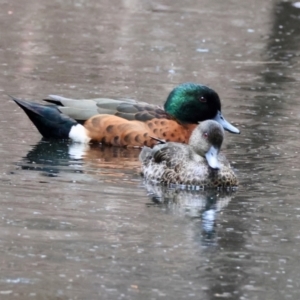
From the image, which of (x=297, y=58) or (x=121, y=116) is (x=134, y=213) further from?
(x=297, y=58)

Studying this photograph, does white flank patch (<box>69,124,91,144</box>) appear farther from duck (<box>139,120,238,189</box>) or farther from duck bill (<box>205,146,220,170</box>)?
duck bill (<box>205,146,220,170</box>)

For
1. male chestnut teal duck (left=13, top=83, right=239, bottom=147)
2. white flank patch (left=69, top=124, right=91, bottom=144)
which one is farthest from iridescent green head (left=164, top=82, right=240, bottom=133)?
white flank patch (left=69, top=124, right=91, bottom=144)

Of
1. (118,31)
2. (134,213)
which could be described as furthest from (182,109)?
(118,31)

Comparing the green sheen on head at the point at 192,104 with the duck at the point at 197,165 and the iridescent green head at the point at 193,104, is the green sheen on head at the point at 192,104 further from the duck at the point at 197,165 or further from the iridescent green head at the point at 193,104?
the duck at the point at 197,165

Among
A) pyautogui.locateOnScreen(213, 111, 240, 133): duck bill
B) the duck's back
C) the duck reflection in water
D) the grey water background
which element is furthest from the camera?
pyautogui.locateOnScreen(213, 111, 240, 133): duck bill

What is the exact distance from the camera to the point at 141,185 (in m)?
9.48

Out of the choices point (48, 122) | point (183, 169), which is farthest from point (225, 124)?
point (48, 122)

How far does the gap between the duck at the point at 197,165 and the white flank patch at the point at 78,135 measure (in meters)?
1.52

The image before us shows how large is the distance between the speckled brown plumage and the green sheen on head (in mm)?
130

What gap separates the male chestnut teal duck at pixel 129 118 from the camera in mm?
11086

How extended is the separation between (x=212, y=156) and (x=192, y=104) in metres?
1.75

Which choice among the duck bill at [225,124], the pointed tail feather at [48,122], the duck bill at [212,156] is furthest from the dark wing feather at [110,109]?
the duck bill at [212,156]

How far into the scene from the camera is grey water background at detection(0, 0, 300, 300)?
22.2 feet

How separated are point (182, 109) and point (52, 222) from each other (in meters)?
3.64
